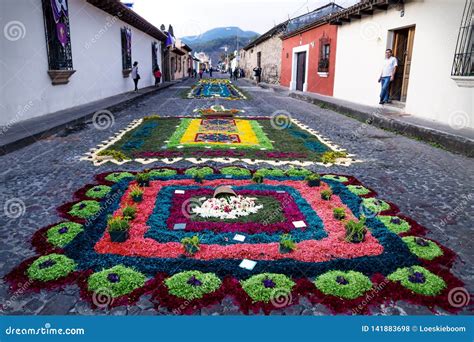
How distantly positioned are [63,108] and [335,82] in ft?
37.9

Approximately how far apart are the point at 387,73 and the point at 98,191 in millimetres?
9540

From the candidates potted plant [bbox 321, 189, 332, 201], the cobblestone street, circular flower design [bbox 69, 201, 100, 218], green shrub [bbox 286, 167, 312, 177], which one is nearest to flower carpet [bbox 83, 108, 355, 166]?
the cobblestone street

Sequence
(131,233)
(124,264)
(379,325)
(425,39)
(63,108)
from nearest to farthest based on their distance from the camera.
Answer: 1. (379,325)
2. (124,264)
3. (131,233)
4. (425,39)
5. (63,108)

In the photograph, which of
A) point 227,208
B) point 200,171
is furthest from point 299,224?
point 200,171

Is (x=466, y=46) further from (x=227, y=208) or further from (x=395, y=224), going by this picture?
(x=227, y=208)

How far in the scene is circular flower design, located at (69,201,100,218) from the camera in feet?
11.9

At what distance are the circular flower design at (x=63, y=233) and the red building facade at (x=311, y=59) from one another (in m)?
15.6

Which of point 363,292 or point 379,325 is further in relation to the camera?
point 363,292

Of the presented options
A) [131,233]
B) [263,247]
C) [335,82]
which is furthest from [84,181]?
[335,82]

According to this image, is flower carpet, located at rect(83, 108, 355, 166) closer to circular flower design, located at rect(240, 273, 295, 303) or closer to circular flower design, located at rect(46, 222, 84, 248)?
circular flower design, located at rect(46, 222, 84, 248)

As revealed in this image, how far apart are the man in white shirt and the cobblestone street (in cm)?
290

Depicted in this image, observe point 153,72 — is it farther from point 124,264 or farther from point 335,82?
point 124,264

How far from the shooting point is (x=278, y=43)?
28.8m

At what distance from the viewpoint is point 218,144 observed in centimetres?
704
